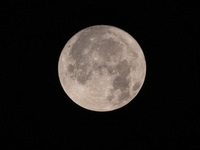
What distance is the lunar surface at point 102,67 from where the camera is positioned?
650cm

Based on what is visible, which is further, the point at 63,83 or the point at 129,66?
the point at 63,83

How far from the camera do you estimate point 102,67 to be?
6434mm

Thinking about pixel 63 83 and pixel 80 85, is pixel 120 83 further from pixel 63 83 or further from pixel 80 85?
pixel 63 83

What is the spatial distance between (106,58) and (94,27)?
1254mm

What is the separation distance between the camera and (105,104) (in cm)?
705

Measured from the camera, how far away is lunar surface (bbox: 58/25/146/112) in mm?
6504

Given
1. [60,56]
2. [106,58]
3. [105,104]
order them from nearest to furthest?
[106,58] → [105,104] → [60,56]

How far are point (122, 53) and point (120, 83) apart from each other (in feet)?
2.42

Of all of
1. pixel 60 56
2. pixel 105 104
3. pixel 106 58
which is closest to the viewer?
pixel 106 58

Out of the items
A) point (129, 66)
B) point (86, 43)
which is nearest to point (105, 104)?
point (129, 66)

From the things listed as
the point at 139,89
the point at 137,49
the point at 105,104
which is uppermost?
the point at 137,49

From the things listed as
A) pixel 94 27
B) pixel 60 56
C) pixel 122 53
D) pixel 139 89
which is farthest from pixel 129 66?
pixel 60 56

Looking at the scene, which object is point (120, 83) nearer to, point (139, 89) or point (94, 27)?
point (139, 89)

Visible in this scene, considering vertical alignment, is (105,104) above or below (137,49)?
below
